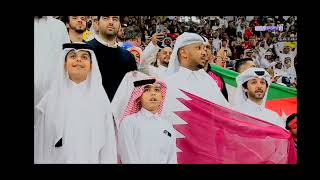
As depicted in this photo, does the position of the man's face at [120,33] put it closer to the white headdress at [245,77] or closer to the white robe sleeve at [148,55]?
the white robe sleeve at [148,55]

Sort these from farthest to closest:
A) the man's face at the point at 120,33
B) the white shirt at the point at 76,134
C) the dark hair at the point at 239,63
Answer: the dark hair at the point at 239,63, the man's face at the point at 120,33, the white shirt at the point at 76,134

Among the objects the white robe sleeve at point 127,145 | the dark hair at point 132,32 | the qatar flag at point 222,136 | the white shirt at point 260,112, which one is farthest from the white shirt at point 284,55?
the white robe sleeve at point 127,145

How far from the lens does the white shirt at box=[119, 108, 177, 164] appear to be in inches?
229

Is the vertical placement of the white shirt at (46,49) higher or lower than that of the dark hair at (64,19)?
lower

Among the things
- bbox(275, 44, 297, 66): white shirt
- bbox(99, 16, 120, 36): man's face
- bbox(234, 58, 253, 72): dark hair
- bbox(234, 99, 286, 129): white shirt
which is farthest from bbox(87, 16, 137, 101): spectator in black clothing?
bbox(275, 44, 297, 66): white shirt

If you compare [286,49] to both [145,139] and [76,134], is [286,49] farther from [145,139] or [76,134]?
[76,134]

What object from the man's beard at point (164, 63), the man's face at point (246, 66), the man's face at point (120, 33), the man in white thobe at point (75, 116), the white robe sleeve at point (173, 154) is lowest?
the white robe sleeve at point (173, 154)

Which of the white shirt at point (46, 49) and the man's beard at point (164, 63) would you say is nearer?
the white shirt at point (46, 49)

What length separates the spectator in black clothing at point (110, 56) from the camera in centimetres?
584

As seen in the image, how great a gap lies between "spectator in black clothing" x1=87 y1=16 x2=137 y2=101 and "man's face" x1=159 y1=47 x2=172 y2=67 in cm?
29

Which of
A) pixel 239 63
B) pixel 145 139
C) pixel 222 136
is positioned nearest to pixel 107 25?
pixel 145 139

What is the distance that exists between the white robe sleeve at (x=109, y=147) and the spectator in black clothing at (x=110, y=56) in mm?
264
